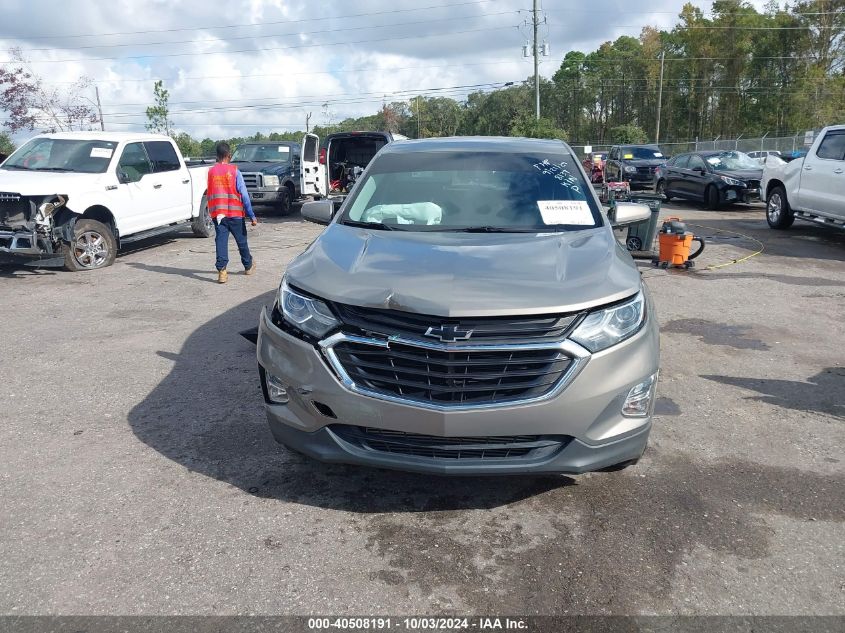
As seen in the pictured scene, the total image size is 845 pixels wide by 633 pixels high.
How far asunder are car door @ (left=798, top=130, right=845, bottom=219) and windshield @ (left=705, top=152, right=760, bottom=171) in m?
5.82

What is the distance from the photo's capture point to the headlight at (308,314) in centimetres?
320

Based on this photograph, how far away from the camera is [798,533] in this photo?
322 centimetres

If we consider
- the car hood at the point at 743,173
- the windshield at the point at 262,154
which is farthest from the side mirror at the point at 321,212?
the car hood at the point at 743,173

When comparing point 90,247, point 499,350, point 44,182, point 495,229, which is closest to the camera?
point 499,350

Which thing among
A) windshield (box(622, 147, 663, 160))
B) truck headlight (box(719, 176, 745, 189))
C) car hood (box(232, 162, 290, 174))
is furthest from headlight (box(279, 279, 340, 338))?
windshield (box(622, 147, 663, 160))

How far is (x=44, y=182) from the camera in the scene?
31.1ft

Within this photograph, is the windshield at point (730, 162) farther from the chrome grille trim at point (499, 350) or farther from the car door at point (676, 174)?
the chrome grille trim at point (499, 350)

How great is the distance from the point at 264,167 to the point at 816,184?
12256mm

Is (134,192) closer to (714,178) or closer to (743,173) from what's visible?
(714,178)

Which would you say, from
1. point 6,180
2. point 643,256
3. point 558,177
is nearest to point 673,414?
point 558,177

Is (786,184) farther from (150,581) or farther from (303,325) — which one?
(150,581)

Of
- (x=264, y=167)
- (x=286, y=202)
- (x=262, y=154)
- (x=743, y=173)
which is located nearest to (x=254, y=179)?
(x=264, y=167)

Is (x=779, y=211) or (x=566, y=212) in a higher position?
(x=566, y=212)

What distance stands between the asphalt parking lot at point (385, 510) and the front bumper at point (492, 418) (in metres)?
0.39
